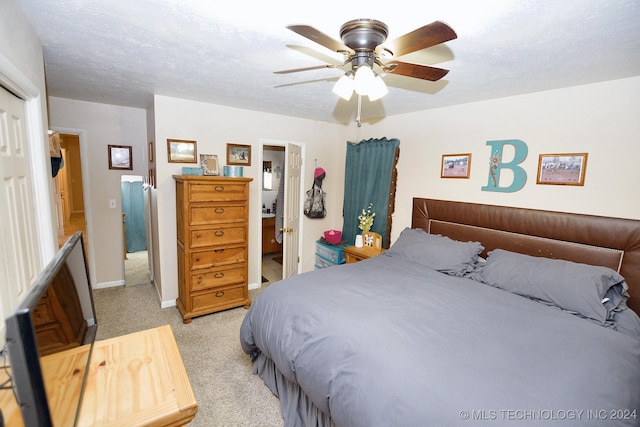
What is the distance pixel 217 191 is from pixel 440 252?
7.37ft

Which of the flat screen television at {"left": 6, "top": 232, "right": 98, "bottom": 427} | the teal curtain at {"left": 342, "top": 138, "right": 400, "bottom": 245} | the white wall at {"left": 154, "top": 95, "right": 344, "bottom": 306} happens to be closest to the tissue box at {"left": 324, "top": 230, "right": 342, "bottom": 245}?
the teal curtain at {"left": 342, "top": 138, "right": 400, "bottom": 245}

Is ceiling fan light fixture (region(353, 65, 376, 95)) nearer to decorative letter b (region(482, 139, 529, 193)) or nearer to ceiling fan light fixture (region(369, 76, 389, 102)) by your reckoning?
ceiling fan light fixture (region(369, 76, 389, 102))

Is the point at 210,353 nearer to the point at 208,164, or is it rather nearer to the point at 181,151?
the point at 208,164

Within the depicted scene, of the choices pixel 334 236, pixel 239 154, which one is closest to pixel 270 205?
pixel 334 236

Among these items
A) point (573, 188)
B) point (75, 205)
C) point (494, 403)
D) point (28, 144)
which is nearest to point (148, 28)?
point (28, 144)

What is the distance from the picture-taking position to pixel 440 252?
2.64 m

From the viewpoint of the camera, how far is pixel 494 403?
43.4 inches

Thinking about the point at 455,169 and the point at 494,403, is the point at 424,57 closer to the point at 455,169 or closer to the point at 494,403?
the point at 455,169

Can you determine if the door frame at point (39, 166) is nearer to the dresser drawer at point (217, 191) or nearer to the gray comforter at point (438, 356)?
the dresser drawer at point (217, 191)

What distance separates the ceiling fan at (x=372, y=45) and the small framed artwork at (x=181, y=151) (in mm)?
2161

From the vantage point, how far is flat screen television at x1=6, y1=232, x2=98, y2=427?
0.52 metres

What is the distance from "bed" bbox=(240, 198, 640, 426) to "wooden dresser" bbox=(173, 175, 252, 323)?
1.04 meters

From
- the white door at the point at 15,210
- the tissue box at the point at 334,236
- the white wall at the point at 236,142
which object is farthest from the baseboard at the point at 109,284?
the tissue box at the point at 334,236

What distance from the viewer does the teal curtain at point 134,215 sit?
499 centimetres
